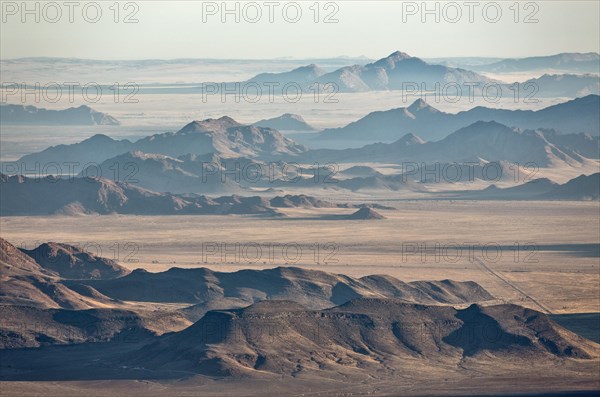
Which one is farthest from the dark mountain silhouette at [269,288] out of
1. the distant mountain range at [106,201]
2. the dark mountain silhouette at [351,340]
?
the distant mountain range at [106,201]

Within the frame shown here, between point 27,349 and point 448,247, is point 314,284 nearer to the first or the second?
point 27,349

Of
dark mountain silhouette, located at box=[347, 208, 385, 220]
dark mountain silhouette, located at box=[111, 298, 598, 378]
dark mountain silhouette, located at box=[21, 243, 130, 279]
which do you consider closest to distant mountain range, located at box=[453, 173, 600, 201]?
dark mountain silhouette, located at box=[347, 208, 385, 220]

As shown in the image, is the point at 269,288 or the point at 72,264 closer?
the point at 269,288

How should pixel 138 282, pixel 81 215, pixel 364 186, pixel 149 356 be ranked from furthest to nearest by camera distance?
pixel 364 186
pixel 81 215
pixel 138 282
pixel 149 356

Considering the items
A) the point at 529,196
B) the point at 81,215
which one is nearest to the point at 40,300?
the point at 81,215

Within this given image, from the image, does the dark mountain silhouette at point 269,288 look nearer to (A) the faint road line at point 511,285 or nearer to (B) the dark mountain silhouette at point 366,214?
(A) the faint road line at point 511,285

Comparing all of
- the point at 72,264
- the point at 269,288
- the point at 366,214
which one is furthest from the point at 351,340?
the point at 366,214

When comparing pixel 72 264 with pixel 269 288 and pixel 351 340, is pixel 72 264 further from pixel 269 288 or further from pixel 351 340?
pixel 351 340

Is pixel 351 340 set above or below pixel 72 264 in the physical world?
below

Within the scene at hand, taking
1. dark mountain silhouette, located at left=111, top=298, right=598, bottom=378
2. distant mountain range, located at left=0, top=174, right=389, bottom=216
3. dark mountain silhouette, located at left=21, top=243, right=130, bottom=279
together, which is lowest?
dark mountain silhouette, located at left=111, top=298, right=598, bottom=378

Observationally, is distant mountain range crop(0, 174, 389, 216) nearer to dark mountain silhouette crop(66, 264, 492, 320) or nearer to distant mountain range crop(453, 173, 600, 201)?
distant mountain range crop(453, 173, 600, 201)

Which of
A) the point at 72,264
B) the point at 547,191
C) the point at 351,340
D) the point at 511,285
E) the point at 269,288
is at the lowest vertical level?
the point at 351,340
